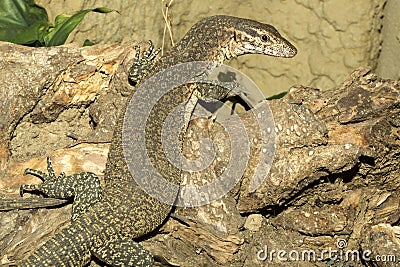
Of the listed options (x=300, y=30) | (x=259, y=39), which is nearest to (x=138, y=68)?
(x=259, y=39)

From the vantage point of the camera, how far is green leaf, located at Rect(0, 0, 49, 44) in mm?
6094

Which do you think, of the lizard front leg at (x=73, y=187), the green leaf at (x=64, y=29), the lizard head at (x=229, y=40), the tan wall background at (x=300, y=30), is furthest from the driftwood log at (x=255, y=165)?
the tan wall background at (x=300, y=30)

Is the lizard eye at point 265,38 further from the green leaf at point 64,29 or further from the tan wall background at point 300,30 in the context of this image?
the tan wall background at point 300,30

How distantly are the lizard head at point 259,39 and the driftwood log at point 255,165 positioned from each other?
0.84 m

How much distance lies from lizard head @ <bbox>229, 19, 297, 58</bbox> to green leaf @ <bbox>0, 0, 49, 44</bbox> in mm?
2108

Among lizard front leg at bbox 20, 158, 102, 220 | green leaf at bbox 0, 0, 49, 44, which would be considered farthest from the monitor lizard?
green leaf at bbox 0, 0, 49, 44

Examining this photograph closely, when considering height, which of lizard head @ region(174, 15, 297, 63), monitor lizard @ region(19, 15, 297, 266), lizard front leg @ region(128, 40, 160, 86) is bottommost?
monitor lizard @ region(19, 15, 297, 266)

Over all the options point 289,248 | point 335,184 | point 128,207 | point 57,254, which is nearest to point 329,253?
point 289,248

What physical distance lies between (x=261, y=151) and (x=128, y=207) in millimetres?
1320

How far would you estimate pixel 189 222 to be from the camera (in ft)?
17.6

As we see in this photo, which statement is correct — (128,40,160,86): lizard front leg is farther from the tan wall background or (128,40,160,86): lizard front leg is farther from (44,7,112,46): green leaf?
the tan wall background

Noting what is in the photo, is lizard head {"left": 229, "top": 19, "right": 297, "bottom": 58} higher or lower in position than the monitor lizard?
higher

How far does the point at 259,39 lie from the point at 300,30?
2.36 meters

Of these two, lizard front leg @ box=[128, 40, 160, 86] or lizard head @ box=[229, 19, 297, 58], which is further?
lizard head @ box=[229, 19, 297, 58]
